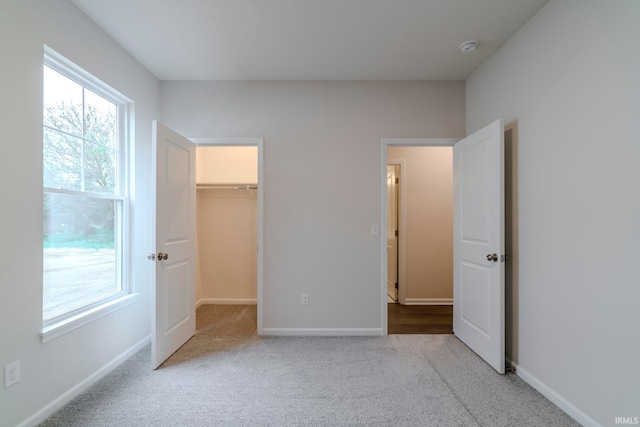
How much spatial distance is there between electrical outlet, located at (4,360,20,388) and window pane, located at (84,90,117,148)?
1.52 m

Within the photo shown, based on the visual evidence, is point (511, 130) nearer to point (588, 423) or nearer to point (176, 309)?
point (588, 423)

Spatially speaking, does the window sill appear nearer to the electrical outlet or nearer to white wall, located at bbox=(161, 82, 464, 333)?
the electrical outlet

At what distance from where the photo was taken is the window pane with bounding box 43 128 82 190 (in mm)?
1815

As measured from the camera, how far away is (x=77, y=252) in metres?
2.04

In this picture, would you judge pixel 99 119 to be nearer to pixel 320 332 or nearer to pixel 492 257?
pixel 320 332

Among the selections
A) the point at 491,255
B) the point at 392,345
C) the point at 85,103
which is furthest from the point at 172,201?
the point at 491,255

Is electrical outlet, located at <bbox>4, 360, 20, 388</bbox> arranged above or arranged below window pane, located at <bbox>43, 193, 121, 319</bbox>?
below

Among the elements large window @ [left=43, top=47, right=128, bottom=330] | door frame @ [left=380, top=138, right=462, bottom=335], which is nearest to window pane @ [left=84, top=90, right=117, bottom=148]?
large window @ [left=43, top=47, right=128, bottom=330]

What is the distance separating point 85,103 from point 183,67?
0.92 meters

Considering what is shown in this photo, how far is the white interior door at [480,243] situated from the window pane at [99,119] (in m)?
3.13

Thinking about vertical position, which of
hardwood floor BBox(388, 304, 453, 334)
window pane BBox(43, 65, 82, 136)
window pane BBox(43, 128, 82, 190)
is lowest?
hardwood floor BBox(388, 304, 453, 334)

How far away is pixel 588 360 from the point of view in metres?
1.63

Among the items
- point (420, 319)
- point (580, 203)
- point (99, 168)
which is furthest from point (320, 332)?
point (99, 168)

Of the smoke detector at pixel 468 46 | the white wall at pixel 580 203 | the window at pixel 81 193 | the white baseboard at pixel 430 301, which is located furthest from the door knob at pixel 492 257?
the window at pixel 81 193
